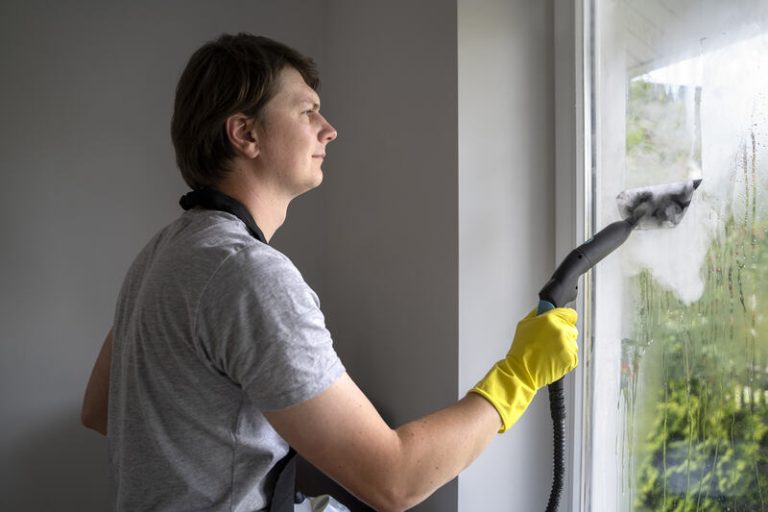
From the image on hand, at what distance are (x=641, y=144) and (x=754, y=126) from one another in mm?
232

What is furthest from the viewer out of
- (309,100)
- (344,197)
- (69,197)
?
(344,197)

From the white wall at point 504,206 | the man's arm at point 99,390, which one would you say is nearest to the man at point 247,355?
the man's arm at point 99,390

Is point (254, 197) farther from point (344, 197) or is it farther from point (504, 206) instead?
point (344, 197)

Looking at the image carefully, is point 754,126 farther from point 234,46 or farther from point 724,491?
point 234,46

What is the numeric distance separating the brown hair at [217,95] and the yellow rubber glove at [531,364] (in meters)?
0.58

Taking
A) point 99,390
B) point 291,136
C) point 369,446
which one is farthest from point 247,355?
point 99,390

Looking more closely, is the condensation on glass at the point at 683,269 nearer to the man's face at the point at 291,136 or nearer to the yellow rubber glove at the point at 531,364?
the yellow rubber glove at the point at 531,364

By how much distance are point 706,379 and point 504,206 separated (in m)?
0.56

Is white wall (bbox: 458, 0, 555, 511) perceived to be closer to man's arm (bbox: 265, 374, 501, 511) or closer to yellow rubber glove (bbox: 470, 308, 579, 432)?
yellow rubber glove (bbox: 470, 308, 579, 432)

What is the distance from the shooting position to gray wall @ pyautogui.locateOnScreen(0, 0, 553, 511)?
1.30 m

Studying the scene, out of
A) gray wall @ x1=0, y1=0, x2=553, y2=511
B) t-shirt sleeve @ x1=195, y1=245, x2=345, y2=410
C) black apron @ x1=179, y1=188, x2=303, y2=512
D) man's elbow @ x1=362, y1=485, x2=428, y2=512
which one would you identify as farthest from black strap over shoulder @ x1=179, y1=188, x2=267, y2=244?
gray wall @ x1=0, y1=0, x2=553, y2=511

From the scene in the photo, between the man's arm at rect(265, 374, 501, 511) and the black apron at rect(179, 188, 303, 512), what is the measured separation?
0.14 metres

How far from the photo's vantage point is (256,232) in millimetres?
855

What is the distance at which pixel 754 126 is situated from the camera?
898 millimetres
